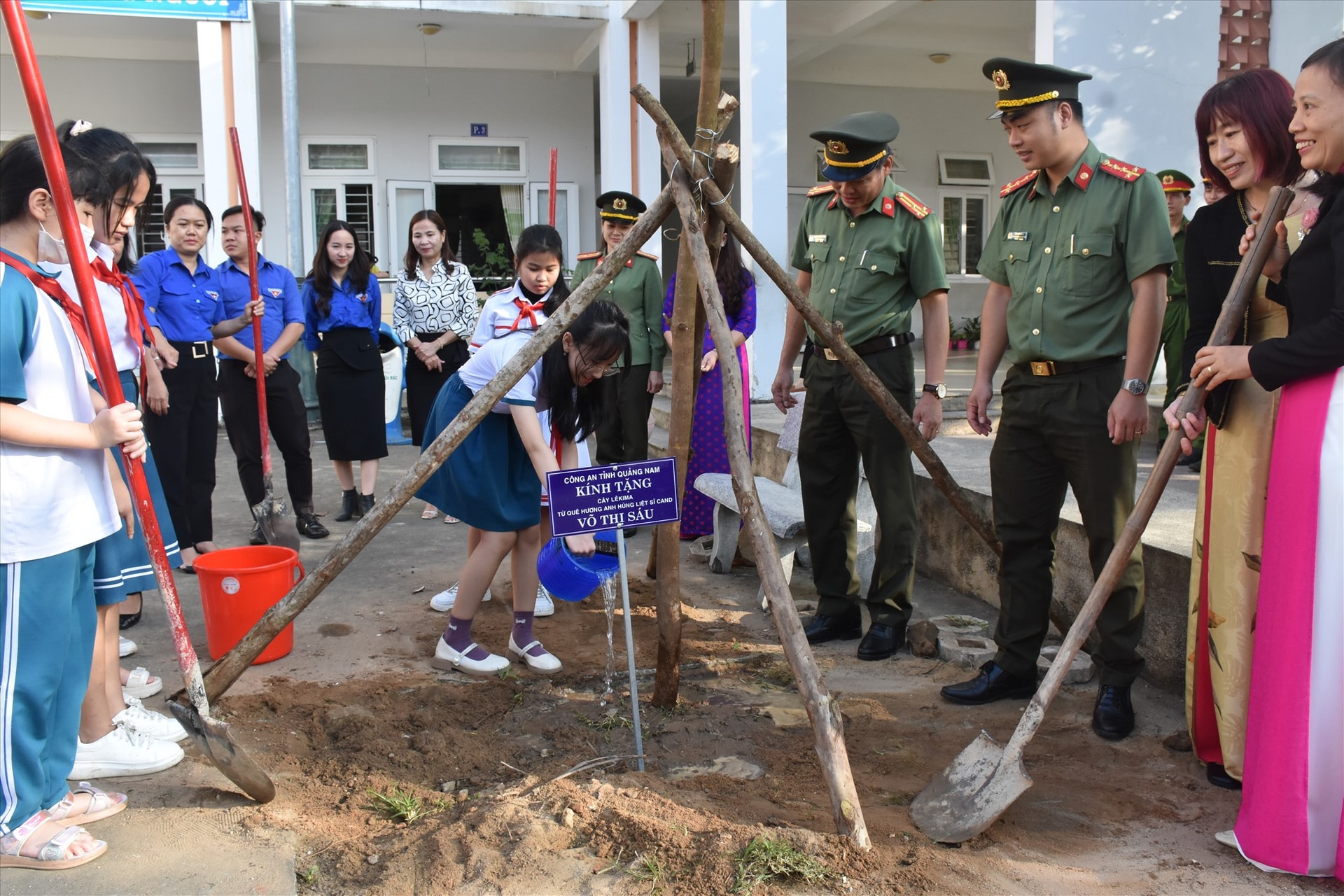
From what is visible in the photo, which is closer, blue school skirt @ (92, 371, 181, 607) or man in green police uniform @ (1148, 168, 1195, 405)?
blue school skirt @ (92, 371, 181, 607)

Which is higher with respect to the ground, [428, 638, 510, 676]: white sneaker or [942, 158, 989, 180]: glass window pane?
[942, 158, 989, 180]: glass window pane

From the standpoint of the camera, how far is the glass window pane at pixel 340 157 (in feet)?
38.8

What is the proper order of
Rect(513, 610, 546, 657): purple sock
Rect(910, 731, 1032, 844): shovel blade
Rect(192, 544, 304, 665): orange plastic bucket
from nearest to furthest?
Rect(910, 731, 1032, 844): shovel blade < Rect(192, 544, 304, 665): orange plastic bucket < Rect(513, 610, 546, 657): purple sock

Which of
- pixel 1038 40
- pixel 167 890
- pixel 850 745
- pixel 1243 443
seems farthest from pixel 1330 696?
pixel 1038 40

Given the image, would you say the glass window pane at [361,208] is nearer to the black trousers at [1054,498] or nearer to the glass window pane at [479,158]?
the glass window pane at [479,158]

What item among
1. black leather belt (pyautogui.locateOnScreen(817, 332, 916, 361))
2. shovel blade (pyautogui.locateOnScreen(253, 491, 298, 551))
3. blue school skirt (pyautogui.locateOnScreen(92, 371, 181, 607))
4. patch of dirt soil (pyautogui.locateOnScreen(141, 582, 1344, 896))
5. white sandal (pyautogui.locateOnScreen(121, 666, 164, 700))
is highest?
black leather belt (pyautogui.locateOnScreen(817, 332, 916, 361))

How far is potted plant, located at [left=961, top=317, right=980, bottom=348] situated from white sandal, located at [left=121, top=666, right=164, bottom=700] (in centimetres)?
1074

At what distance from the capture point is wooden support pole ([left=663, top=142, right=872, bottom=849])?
2.51 metres

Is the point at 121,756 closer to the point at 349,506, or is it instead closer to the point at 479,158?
the point at 349,506

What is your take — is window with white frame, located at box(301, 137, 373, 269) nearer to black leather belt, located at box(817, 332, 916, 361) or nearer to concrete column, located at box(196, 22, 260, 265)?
concrete column, located at box(196, 22, 260, 265)

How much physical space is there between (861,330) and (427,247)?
315cm

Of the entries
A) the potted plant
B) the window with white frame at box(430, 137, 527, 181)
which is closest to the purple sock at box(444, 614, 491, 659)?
the window with white frame at box(430, 137, 527, 181)

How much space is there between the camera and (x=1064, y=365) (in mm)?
3326

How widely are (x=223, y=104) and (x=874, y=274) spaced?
26.4ft
